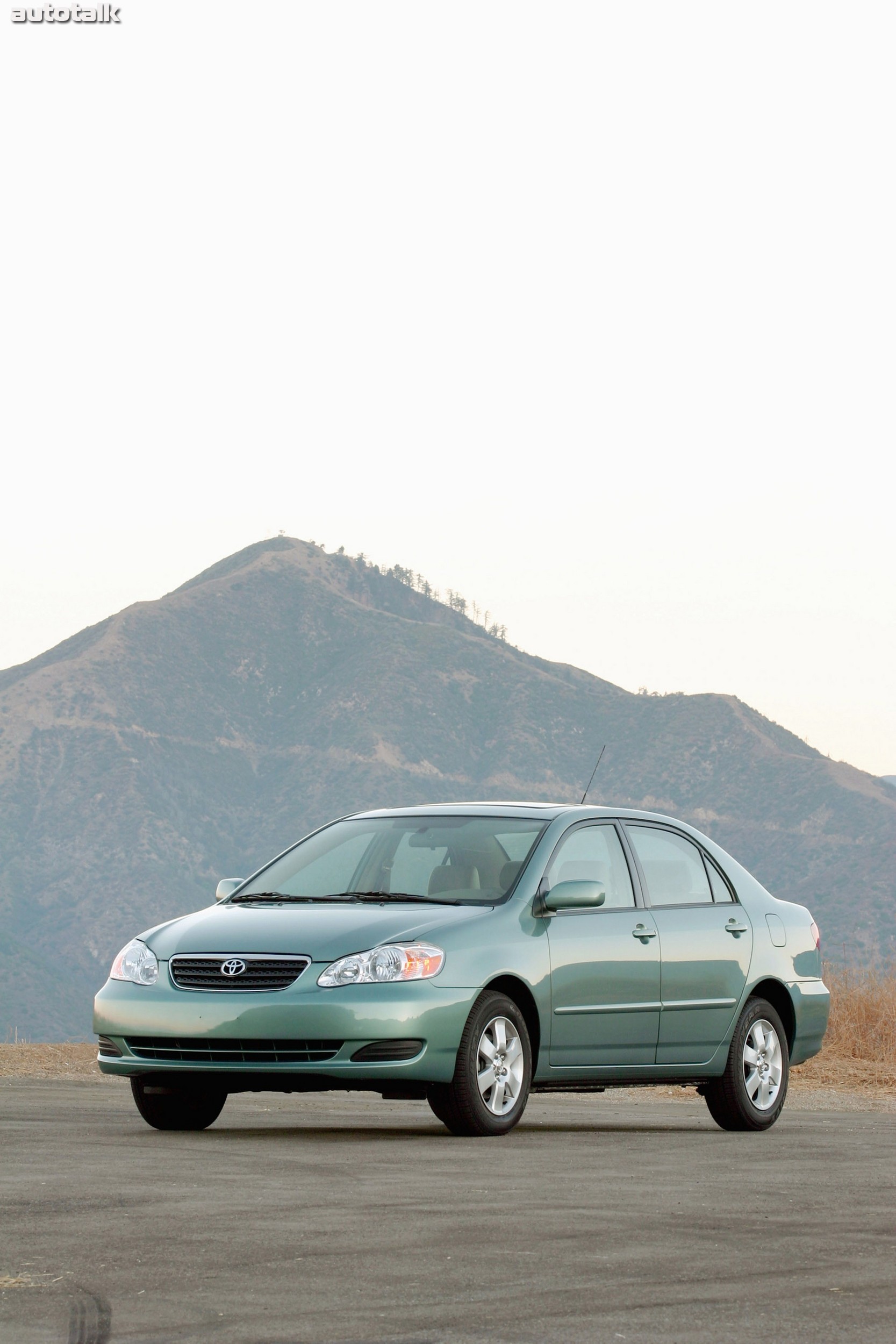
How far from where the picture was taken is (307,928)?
9922 mm

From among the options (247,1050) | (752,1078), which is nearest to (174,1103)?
(247,1050)

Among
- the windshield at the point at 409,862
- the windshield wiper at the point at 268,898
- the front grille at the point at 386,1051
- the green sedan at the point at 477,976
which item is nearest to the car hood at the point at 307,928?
the green sedan at the point at 477,976

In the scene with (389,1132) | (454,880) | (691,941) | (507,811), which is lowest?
(389,1132)

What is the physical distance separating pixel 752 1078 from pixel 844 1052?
8643 millimetres

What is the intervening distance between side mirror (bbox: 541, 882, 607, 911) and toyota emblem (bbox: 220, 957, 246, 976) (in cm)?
→ 158

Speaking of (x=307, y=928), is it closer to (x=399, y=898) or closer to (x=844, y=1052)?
(x=399, y=898)

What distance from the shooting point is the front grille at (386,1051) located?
9.54 m

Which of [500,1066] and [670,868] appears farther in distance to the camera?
[670,868]

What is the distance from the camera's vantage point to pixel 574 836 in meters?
11.1

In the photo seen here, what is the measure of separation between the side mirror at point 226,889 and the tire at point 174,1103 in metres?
1.18

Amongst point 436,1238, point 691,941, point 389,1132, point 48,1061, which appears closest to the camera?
point 436,1238

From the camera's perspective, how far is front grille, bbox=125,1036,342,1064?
31.5ft

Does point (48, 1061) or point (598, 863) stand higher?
point (598, 863)

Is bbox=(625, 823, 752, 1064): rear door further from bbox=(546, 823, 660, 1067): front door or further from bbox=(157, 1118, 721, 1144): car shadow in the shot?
bbox=(157, 1118, 721, 1144): car shadow
